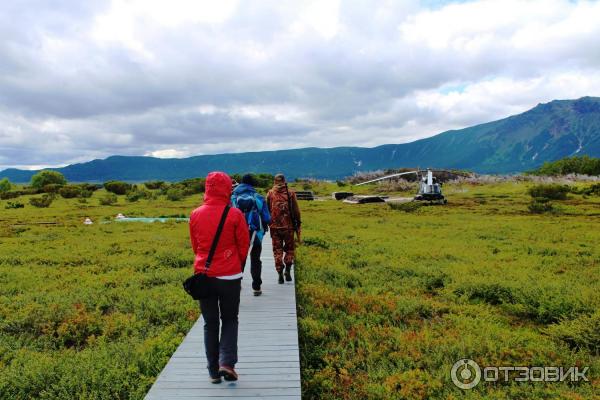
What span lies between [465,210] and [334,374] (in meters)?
31.4

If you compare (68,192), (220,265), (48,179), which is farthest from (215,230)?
(48,179)

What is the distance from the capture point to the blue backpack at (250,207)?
8.53m

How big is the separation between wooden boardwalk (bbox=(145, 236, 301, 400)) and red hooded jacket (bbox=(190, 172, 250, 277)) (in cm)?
166

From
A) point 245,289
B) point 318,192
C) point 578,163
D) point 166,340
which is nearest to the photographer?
point 166,340

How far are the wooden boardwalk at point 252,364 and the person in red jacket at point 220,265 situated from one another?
31cm

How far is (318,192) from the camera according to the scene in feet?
225

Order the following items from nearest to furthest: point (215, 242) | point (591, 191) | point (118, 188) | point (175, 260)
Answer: point (215, 242) < point (175, 260) < point (591, 191) < point (118, 188)

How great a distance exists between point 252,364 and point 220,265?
1.96 meters

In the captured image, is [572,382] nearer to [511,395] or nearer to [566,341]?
[511,395]

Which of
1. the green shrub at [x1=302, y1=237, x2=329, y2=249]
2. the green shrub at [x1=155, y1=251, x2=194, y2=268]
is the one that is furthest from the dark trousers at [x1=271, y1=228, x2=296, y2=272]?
the green shrub at [x1=302, y1=237, x2=329, y2=249]

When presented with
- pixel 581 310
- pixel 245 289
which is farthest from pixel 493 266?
pixel 245 289

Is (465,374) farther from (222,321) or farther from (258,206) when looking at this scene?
(258,206)

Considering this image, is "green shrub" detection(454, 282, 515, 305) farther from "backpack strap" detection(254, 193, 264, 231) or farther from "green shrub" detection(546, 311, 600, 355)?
"backpack strap" detection(254, 193, 264, 231)

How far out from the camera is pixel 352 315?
9352 millimetres
